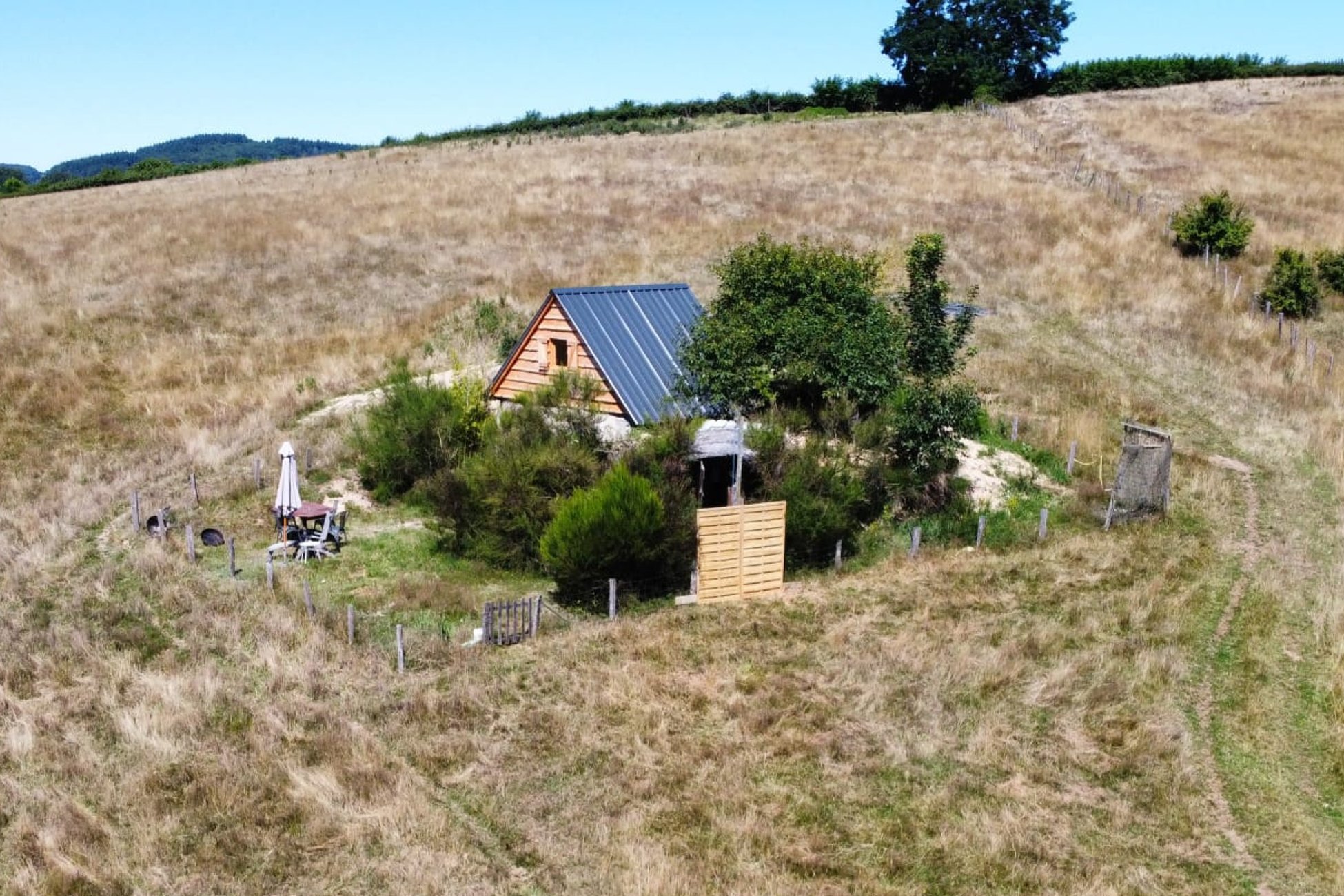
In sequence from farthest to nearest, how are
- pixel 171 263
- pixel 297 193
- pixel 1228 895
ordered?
pixel 297 193
pixel 171 263
pixel 1228 895

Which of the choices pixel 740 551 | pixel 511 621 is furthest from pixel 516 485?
pixel 740 551

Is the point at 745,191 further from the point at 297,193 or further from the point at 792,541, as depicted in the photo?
the point at 792,541

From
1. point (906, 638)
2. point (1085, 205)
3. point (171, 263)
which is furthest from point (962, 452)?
point (171, 263)

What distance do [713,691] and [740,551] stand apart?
413 cm

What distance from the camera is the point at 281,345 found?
116 ft

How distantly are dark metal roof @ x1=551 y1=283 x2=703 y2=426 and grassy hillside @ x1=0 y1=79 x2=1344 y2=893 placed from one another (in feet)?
18.8

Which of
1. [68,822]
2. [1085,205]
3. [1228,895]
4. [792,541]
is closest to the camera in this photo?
[1228,895]

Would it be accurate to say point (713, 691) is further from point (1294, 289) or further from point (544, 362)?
point (1294, 289)

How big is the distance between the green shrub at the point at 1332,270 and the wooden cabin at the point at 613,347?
27224mm

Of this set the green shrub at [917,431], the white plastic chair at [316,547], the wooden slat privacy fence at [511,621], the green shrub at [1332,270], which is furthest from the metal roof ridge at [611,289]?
the green shrub at [1332,270]

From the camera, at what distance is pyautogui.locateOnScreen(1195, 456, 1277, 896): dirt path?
11711mm

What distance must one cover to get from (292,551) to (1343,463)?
929 inches

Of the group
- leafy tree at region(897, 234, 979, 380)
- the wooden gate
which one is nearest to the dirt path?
leafy tree at region(897, 234, 979, 380)

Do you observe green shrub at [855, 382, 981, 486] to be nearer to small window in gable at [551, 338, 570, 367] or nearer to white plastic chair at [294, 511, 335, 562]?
small window in gable at [551, 338, 570, 367]
